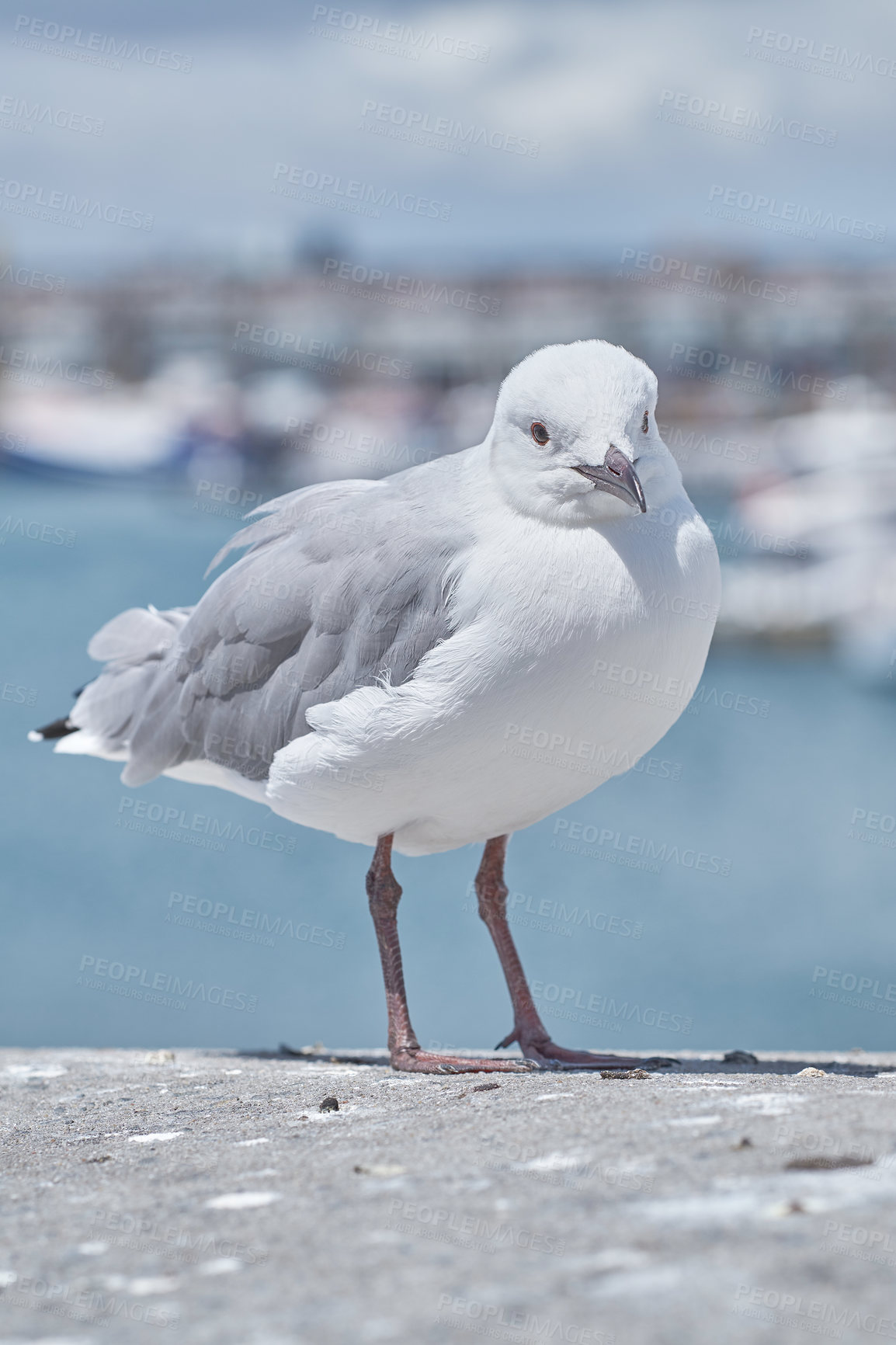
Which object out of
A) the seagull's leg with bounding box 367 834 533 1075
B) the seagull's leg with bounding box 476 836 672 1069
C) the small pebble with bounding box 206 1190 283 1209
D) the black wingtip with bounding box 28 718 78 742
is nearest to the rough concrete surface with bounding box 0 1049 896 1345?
the small pebble with bounding box 206 1190 283 1209

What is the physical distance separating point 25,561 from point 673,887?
41645mm

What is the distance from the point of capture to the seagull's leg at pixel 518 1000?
498 centimetres

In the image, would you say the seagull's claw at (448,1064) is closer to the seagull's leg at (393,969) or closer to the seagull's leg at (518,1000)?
the seagull's leg at (393,969)

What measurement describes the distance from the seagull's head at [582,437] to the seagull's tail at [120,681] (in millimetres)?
2085

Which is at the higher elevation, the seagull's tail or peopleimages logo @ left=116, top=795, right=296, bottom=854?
peopleimages logo @ left=116, top=795, right=296, bottom=854

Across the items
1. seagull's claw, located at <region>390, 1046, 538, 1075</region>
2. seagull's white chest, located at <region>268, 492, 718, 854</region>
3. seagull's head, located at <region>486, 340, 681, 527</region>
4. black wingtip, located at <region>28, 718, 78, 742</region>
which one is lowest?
seagull's claw, located at <region>390, 1046, 538, 1075</region>

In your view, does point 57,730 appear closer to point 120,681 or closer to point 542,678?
point 120,681

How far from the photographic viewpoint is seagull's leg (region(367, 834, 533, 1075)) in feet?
16.0

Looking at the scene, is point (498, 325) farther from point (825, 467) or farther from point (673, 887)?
point (673, 887)

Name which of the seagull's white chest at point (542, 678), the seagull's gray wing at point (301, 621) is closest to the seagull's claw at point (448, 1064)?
the seagull's white chest at point (542, 678)

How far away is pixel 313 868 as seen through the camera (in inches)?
774

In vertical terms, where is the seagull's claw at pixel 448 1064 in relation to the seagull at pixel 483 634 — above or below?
below

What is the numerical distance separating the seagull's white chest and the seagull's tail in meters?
1.68

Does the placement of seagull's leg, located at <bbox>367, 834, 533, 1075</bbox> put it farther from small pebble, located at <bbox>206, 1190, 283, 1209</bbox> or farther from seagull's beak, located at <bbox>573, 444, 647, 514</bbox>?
small pebble, located at <bbox>206, 1190, 283, 1209</bbox>
